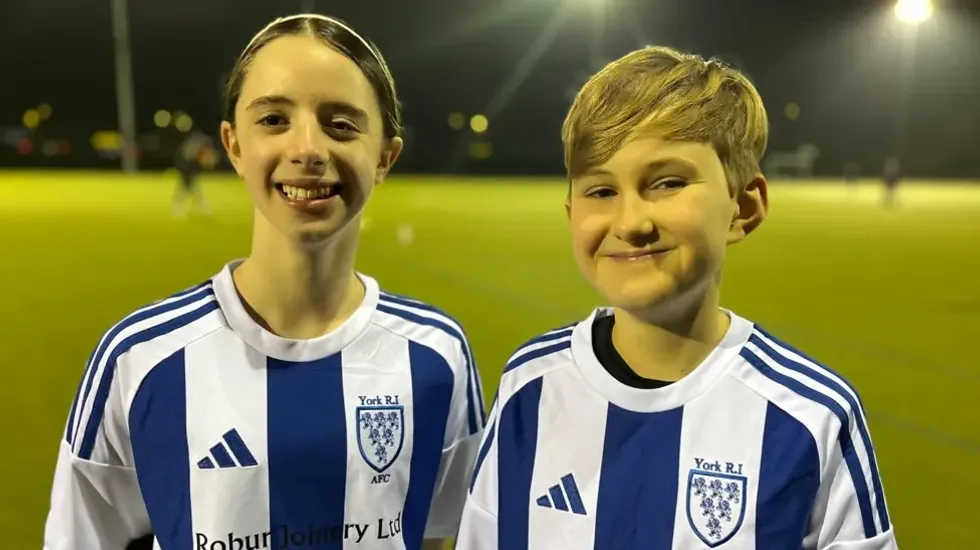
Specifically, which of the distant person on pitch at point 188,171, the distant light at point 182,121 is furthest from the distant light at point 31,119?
the distant person on pitch at point 188,171

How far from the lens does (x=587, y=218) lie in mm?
1280

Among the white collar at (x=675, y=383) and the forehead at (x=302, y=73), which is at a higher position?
the forehead at (x=302, y=73)

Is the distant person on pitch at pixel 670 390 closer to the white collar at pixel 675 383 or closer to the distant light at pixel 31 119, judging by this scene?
the white collar at pixel 675 383

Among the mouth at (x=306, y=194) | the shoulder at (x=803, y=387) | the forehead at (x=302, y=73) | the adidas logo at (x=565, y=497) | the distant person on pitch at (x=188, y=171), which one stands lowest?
the adidas logo at (x=565, y=497)

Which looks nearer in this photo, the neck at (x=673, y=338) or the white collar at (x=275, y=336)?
the neck at (x=673, y=338)

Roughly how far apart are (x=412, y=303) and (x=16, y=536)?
2.16 m

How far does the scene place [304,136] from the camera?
4.64ft

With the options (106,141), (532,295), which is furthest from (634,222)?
(106,141)

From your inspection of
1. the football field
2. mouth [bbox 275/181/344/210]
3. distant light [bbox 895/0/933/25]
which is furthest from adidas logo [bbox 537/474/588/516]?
distant light [bbox 895/0/933/25]

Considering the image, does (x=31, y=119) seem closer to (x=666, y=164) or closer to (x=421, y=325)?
(x=421, y=325)

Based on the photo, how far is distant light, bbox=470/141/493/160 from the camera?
32.5 metres

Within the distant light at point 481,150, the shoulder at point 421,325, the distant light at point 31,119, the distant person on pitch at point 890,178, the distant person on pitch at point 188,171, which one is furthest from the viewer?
the distant light at point 481,150

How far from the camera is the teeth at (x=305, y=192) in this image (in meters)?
1.44

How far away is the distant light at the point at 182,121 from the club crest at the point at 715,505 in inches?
1349
